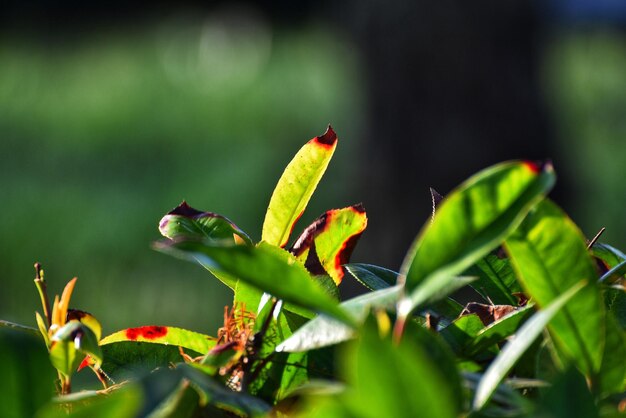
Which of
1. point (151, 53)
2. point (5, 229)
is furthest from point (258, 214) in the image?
point (151, 53)

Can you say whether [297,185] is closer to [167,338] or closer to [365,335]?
[167,338]

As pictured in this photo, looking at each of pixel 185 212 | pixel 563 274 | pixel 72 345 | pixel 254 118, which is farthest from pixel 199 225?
pixel 254 118

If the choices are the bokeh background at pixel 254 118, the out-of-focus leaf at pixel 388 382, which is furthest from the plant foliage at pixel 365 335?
the bokeh background at pixel 254 118

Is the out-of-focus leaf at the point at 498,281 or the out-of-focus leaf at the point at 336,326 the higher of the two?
the out-of-focus leaf at the point at 336,326

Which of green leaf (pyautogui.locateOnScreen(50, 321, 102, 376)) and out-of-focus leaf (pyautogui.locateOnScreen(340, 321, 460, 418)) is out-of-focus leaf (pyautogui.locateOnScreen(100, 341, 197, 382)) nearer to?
green leaf (pyautogui.locateOnScreen(50, 321, 102, 376))

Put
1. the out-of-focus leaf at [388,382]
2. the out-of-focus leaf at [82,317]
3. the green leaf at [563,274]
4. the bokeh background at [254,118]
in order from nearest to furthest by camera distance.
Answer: the out-of-focus leaf at [388,382], the green leaf at [563,274], the out-of-focus leaf at [82,317], the bokeh background at [254,118]

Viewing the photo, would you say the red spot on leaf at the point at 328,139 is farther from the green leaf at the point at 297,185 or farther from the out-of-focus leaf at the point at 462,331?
the out-of-focus leaf at the point at 462,331
